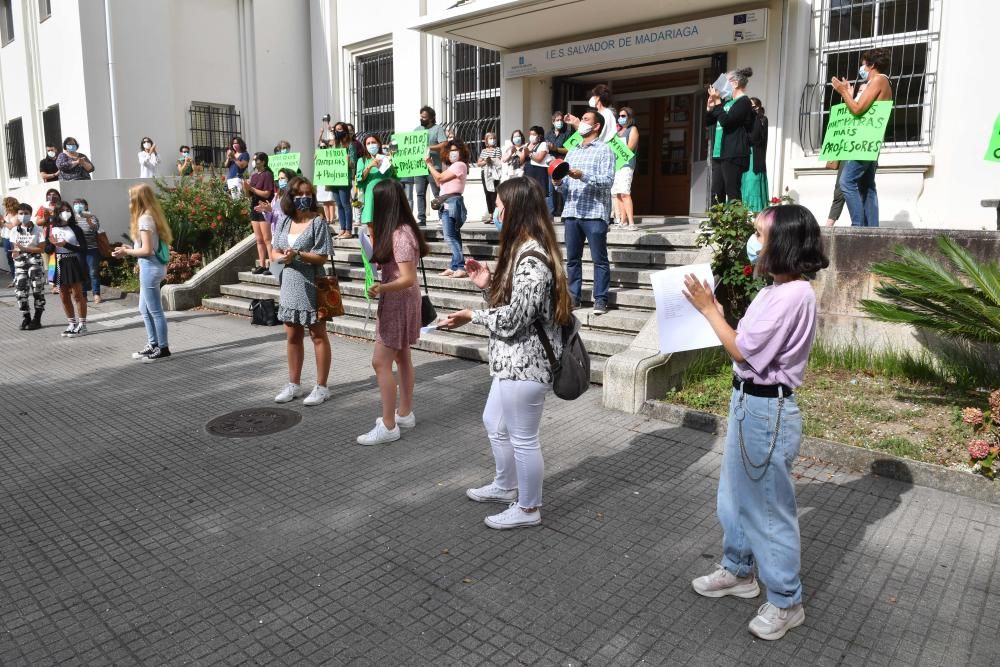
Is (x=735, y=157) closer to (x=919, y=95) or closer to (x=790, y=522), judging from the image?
(x=919, y=95)

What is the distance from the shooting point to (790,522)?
2994 mm

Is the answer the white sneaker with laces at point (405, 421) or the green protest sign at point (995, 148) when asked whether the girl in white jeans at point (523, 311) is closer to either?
the white sneaker with laces at point (405, 421)

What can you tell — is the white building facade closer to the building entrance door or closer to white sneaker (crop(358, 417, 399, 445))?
the building entrance door

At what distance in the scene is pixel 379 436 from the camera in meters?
5.34

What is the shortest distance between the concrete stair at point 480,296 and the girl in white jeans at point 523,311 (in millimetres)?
2894

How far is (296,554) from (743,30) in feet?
32.3

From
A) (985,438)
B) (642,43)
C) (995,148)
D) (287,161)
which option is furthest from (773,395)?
(287,161)

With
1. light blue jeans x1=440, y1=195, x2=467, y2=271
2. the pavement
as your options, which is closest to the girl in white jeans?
the pavement

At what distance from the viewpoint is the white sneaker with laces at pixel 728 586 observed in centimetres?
336

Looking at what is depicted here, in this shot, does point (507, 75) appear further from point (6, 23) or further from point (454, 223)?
point (6, 23)

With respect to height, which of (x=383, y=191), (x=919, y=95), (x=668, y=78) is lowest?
(x=383, y=191)

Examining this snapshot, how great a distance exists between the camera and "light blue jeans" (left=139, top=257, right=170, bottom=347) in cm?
792

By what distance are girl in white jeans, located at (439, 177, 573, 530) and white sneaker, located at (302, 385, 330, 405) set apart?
2.74 metres

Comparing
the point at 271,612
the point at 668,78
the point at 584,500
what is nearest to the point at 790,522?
the point at 584,500
